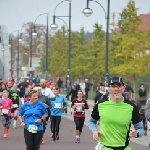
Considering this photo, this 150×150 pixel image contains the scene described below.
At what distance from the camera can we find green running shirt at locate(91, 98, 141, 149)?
8195mm

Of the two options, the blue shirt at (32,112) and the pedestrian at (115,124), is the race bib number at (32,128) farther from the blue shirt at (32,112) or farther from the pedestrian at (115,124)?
the pedestrian at (115,124)

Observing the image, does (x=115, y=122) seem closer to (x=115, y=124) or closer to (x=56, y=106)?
(x=115, y=124)

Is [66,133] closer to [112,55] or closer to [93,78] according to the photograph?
[112,55]

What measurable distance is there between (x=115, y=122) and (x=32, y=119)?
5761 millimetres

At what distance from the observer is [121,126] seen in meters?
8.24

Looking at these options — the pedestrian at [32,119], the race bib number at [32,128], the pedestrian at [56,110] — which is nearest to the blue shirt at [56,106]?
the pedestrian at [56,110]

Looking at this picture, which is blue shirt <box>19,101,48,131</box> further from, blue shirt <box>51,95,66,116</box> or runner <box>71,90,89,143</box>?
blue shirt <box>51,95,66,116</box>

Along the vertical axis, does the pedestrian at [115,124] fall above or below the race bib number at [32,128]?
above

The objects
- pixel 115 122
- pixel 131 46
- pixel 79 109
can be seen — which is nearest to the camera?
pixel 115 122

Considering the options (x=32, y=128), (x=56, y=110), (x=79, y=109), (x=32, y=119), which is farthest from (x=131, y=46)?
(x=32, y=128)

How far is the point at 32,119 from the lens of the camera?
543 inches

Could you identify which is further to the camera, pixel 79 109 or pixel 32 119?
pixel 79 109

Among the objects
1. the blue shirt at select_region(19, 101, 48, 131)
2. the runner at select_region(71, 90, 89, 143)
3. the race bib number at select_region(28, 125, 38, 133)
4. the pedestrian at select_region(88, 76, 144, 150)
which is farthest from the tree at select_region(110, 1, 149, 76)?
the pedestrian at select_region(88, 76, 144, 150)

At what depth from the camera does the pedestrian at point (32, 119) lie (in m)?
13.3
